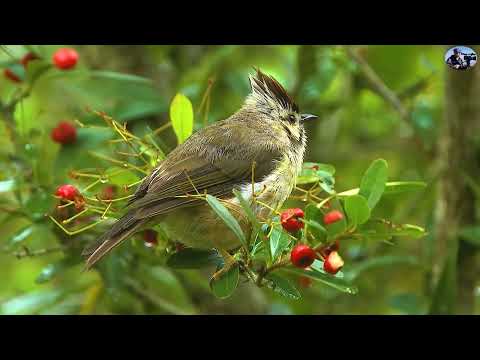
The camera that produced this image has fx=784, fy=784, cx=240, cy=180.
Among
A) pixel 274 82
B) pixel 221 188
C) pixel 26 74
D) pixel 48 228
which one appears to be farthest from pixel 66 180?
pixel 274 82

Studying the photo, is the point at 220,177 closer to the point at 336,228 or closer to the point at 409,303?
the point at 336,228

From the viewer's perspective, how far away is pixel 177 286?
4762 millimetres

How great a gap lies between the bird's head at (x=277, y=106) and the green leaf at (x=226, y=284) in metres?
1.42

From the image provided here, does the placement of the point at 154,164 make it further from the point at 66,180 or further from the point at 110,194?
the point at 66,180

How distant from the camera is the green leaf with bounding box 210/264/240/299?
298cm

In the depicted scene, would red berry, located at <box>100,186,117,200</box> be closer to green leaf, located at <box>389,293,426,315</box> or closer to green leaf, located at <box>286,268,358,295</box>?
green leaf, located at <box>286,268,358,295</box>

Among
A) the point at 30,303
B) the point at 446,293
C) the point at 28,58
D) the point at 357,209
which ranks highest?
the point at 28,58

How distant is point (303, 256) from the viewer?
2.86 meters

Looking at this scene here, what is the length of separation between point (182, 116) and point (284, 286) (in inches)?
39.1

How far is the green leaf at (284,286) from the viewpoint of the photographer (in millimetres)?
2963

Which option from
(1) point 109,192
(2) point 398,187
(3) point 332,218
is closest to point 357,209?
(3) point 332,218

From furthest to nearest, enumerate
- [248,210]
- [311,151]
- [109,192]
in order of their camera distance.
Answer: [311,151] < [109,192] < [248,210]

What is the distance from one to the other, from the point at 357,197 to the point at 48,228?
5.85ft

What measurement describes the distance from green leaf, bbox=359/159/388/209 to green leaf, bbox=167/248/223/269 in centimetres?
77
